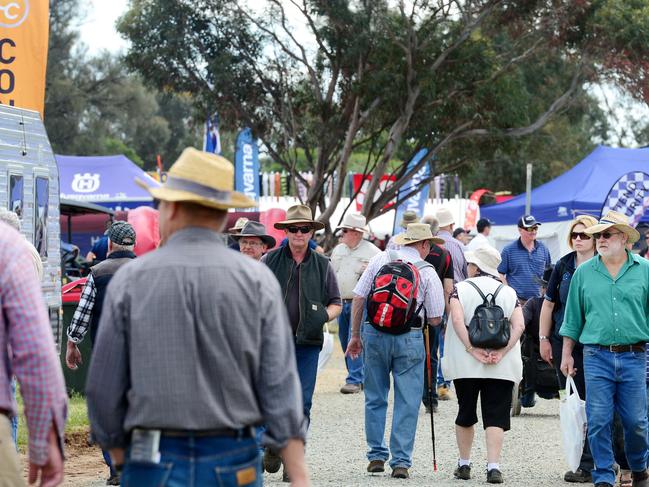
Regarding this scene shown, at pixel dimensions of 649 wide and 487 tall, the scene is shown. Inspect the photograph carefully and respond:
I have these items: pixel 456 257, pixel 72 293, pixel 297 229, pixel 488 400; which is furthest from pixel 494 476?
pixel 72 293

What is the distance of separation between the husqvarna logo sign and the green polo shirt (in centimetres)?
2339

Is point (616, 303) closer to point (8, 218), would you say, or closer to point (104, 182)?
point (8, 218)

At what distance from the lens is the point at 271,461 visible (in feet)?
29.6

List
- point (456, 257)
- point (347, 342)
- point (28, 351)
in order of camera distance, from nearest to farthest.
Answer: point (28, 351)
point (456, 257)
point (347, 342)

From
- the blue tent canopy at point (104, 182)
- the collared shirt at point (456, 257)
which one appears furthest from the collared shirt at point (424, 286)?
the blue tent canopy at point (104, 182)

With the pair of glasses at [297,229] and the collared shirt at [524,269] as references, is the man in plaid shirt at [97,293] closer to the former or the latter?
the pair of glasses at [297,229]

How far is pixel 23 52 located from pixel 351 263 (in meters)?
4.39

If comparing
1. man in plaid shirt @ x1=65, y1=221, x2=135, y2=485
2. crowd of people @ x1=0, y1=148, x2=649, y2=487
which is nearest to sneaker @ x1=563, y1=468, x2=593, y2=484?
crowd of people @ x1=0, y1=148, x2=649, y2=487

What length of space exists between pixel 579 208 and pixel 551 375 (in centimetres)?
1201

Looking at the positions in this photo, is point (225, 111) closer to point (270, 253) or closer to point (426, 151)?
point (426, 151)

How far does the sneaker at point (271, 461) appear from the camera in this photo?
8.98 m

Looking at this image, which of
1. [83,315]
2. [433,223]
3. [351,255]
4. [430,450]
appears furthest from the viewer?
[433,223]

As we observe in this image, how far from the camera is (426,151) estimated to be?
983 inches

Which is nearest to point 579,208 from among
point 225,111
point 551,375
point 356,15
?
point 356,15
